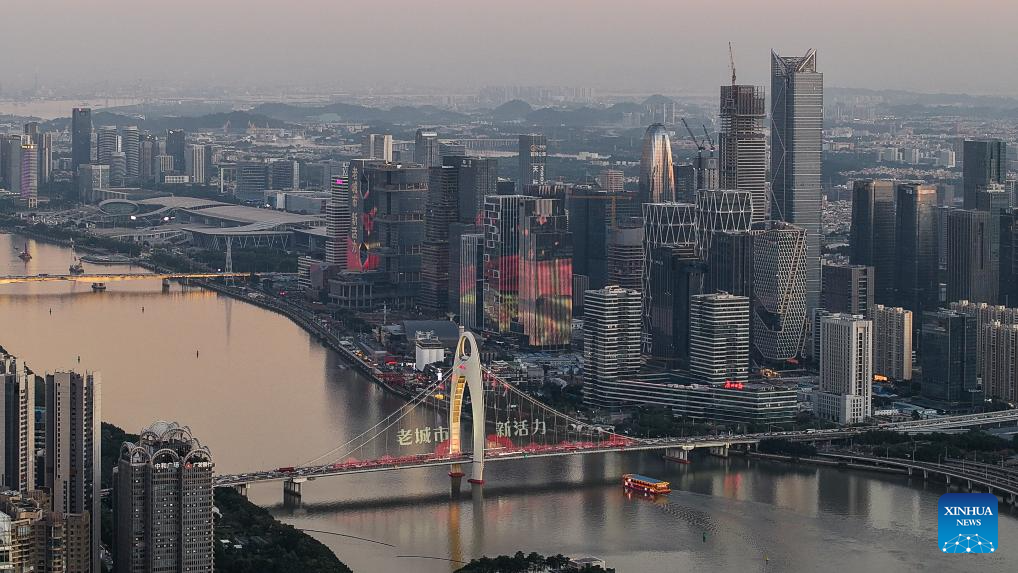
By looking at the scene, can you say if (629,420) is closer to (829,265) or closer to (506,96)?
(829,265)

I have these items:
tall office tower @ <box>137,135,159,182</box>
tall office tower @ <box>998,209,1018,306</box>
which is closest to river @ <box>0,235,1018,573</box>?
tall office tower @ <box>998,209,1018,306</box>

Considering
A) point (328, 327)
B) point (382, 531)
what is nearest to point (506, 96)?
point (328, 327)

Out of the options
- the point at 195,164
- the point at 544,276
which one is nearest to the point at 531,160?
the point at 195,164

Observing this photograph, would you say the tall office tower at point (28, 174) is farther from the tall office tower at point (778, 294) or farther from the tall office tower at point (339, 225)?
the tall office tower at point (778, 294)

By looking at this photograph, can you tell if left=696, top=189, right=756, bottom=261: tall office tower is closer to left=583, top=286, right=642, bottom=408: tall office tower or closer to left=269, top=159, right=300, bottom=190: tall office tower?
left=583, top=286, right=642, bottom=408: tall office tower

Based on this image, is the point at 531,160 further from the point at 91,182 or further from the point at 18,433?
the point at 18,433

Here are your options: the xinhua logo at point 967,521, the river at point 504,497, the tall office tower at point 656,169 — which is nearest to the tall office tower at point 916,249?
the tall office tower at point 656,169
